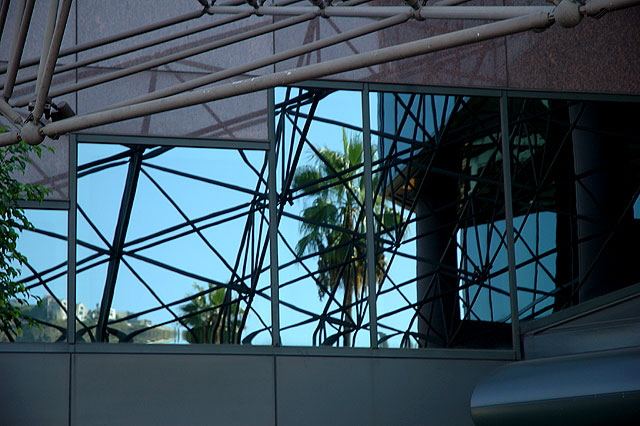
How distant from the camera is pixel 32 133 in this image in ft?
24.0

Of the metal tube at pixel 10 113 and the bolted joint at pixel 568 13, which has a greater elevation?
the metal tube at pixel 10 113

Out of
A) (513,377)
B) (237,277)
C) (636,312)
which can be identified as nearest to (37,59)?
(237,277)

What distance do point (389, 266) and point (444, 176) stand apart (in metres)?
1.36

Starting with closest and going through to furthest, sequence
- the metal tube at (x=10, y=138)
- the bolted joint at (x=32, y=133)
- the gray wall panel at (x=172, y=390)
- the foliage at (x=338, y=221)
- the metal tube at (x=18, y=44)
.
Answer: the metal tube at (x=18, y=44) < the bolted joint at (x=32, y=133) < the metal tube at (x=10, y=138) < the gray wall panel at (x=172, y=390) < the foliage at (x=338, y=221)

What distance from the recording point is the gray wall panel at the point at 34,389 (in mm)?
10102

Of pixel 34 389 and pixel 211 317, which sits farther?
pixel 211 317

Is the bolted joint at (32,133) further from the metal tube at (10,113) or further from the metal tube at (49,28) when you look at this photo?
the metal tube at (49,28)

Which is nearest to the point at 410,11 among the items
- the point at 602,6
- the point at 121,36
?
the point at 602,6

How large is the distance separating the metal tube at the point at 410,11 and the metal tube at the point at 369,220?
5.87 feet

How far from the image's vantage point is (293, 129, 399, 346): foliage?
1105 cm

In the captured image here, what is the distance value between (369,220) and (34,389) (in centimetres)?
438

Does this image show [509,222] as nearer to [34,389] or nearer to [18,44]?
[34,389]

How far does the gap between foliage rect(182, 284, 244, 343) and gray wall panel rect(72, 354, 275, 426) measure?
0.24 metres

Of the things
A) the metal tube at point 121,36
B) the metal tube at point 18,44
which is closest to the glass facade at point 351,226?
the metal tube at point 121,36
